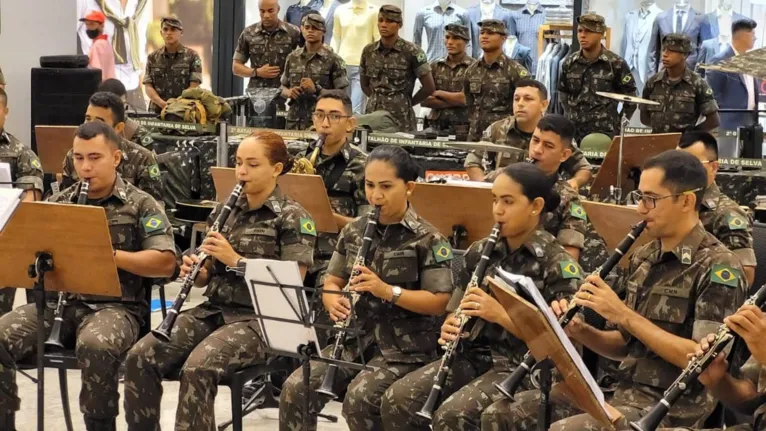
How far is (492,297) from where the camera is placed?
13.6 feet

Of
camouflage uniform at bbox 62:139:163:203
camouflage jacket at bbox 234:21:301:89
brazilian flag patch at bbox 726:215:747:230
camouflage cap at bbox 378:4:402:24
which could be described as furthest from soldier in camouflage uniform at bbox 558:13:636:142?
brazilian flag patch at bbox 726:215:747:230

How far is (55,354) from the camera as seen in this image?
16.1 feet

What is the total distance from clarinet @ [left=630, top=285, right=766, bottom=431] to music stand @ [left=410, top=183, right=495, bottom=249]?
1893 mm

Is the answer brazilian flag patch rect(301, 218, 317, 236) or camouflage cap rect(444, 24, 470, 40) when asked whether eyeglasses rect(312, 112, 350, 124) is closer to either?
brazilian flag patch rect(301, 218, 317, 236)

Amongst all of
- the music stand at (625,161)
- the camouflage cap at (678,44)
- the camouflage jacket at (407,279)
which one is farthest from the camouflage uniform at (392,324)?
the camouflage cap at (678,44)

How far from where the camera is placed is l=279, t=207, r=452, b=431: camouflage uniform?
4523 millimetres

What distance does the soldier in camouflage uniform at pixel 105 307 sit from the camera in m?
4.80

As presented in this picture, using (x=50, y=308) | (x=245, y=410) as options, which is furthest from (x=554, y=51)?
(x=50, y=308)

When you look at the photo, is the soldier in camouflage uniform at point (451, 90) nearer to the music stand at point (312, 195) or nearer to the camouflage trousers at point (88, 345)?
the music stand at point (312, 195)

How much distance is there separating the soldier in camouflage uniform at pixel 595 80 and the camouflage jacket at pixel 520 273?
16.6 ft

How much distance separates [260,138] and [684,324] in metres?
1.97

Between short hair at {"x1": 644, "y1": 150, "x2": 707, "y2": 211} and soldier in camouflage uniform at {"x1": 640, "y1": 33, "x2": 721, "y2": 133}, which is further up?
soldier in camouflage uniform at {"x1": 640, "y1": 33, "x2": 721, "y2": 133}

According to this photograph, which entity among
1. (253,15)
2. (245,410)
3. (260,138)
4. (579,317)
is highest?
(253,15)

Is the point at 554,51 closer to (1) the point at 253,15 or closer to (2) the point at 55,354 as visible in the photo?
(1) the point at 253,15
